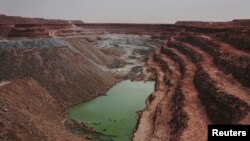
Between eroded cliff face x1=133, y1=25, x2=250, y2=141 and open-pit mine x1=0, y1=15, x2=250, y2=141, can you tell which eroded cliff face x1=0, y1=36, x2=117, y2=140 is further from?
eroded cliff face x1=133, y1=25, x2=250, y2=141

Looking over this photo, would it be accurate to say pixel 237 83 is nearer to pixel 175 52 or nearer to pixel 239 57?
pixel 239 57

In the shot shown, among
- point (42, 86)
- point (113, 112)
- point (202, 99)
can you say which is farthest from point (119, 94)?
point (202, 99)

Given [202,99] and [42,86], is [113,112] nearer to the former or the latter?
[42,86]

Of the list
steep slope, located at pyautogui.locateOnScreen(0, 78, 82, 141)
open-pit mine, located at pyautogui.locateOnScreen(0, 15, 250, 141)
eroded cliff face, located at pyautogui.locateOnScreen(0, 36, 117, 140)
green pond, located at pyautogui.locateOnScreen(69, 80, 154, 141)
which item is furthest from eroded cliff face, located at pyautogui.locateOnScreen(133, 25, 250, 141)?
eroded cliff face, located at pyautogui.locateOnScreen(0, 36, 117, 140)

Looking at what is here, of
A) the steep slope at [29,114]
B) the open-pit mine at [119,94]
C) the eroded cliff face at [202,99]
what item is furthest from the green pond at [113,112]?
the steep slope at [29,114]

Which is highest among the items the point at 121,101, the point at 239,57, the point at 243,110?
the point at 239,57

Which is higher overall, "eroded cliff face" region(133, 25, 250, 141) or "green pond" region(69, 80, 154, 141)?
"eroded cliff face" region(133, 25, 250, 141)

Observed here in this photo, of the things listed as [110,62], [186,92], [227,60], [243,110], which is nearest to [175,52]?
[110,62]
